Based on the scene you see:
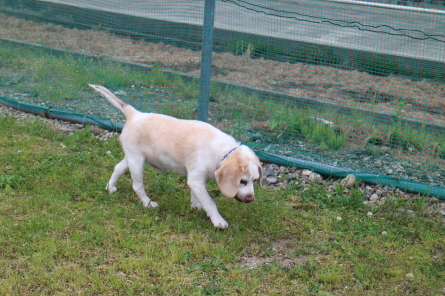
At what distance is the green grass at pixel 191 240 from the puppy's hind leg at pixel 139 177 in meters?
0.09

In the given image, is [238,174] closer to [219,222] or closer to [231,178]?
[231,178]

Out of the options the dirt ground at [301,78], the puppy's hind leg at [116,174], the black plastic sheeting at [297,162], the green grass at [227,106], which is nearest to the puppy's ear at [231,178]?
the puppy's hind leg at [116,174]

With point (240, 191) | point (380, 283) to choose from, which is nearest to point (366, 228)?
point (380, 283)

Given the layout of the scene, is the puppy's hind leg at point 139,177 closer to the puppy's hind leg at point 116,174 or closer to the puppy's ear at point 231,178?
the puppy's hind leg at point 116,174

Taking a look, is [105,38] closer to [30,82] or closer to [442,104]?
[30,82]

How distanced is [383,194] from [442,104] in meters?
1.91

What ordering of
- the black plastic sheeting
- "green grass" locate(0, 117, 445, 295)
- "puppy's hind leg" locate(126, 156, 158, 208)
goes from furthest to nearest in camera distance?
the black plastic sheeting, "puppy's hind leg" locate(126, 156, 158, 208), "green grass" locate(0, 117, 445, 295)

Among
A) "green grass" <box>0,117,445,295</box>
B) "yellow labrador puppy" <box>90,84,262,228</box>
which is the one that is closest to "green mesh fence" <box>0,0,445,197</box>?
"green grass" <box>0,117,445,295</box>

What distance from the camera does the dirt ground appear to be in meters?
6.51

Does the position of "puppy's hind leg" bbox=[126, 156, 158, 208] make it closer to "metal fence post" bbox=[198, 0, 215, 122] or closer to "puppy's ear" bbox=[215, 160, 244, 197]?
"puppy's ear" bbox=[215, 160, 244, 197]

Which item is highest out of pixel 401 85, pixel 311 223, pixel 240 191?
pixel 401 85

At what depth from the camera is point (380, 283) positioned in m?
3.88

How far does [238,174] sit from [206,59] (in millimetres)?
2154

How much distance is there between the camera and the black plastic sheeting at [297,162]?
530cm
